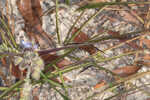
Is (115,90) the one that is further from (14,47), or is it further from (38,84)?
(14,47)

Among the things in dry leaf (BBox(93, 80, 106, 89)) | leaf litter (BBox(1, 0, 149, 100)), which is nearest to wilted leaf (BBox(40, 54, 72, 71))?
leaf litter (BBox(1, 0, 149, 100))

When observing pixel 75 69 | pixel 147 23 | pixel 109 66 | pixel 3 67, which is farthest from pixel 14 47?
pixel 147 23

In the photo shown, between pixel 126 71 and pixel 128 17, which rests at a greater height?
pixel 128 17

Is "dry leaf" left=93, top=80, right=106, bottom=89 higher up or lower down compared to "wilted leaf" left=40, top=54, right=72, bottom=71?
lower down

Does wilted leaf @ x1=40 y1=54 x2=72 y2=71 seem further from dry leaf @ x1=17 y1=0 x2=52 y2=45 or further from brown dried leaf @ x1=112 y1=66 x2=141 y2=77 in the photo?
brown dried leaf @ x1=112 y1=66 x2=141 y2=77

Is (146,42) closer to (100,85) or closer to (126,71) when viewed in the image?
(126,71)

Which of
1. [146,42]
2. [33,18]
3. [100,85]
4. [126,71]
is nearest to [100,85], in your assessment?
[100,85]

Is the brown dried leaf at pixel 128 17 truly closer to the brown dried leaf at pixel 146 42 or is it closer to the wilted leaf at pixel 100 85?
the brown dried leaf at pixel 146 42

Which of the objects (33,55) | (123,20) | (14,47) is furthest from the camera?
(123,20)
